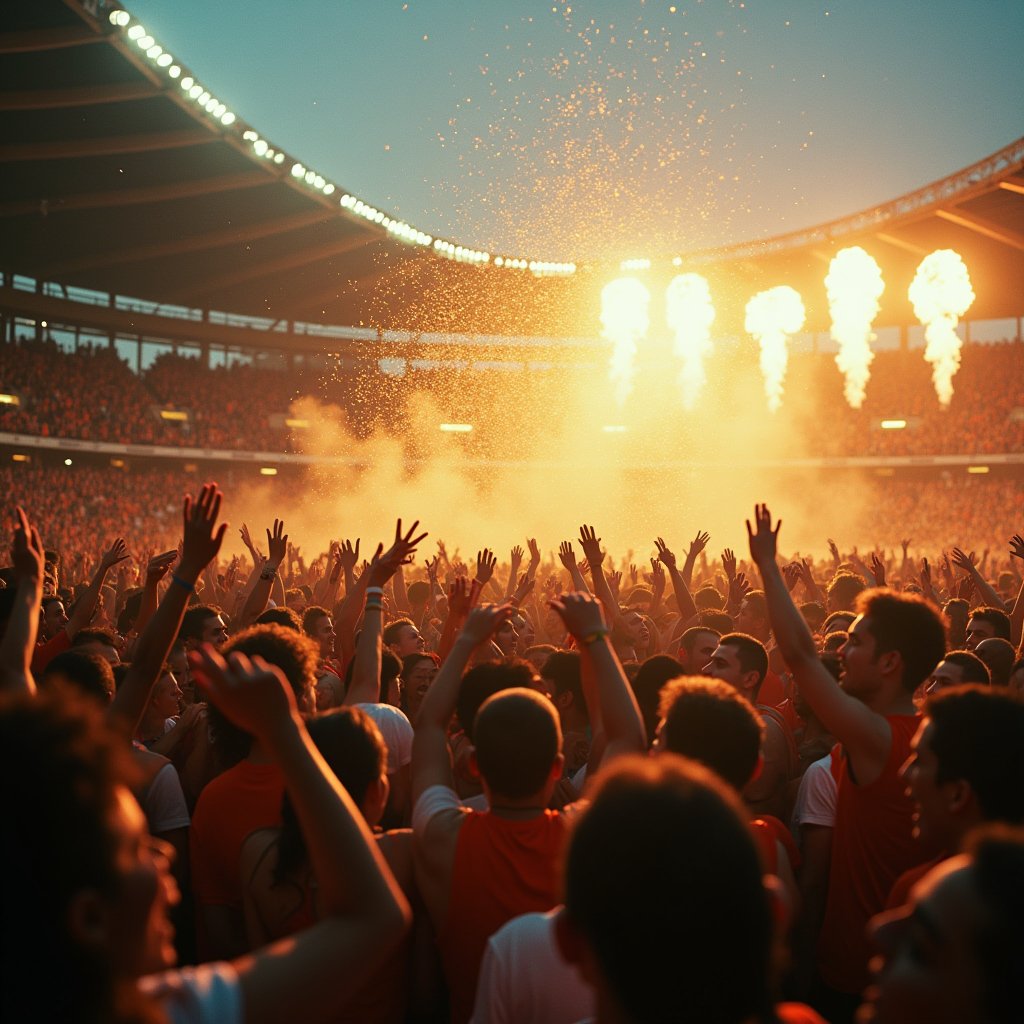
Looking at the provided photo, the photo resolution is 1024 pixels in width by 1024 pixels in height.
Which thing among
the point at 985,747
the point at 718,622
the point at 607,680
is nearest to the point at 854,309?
the point at 718,622

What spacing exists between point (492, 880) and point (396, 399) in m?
41.2

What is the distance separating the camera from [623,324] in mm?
46125

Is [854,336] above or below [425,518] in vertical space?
above

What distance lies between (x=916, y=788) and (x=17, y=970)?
2.15m

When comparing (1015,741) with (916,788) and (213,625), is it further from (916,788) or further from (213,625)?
(213,625)

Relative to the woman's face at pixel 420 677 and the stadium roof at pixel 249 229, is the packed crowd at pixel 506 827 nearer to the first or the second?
the woman's face at pixel 420 677

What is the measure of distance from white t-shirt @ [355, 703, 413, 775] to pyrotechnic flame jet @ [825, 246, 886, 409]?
114 ft

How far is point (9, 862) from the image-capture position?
1.43 m

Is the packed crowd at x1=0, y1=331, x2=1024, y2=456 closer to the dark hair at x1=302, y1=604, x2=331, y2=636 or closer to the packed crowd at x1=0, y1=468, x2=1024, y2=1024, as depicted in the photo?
the dark hair at x1=302, y1=604, x2=331, y2=636

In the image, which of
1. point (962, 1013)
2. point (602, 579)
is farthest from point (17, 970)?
point (602, 579)

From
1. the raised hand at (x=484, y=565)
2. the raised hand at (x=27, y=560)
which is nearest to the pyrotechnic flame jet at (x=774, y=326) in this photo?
the raised hand at (x=484, y=565)

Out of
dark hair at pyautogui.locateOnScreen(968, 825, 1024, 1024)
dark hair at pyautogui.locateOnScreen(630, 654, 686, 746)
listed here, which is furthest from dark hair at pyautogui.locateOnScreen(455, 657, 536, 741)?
dark hair at pyautogui.locateOnScreen(968, 825, 1024, 1024)

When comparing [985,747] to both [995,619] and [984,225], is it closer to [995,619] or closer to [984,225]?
[995,619]

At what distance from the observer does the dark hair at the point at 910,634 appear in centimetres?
401
